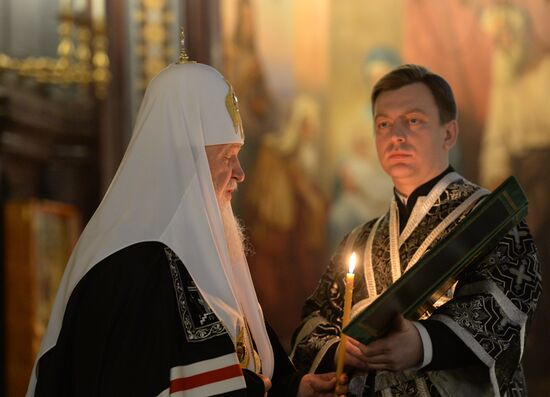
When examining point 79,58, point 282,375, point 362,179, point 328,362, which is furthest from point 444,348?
point 79,58

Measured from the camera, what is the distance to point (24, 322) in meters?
7.84

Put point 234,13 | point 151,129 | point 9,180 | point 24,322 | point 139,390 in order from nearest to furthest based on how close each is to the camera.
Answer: point 139,390, point 151,129, point 24,322, point 9,180, point 234,13

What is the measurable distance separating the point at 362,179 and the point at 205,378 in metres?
5.77

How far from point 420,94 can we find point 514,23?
4.93 m

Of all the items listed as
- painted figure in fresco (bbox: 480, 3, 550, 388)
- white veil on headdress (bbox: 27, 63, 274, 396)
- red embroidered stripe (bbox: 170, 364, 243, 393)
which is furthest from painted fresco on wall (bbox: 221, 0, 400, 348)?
red embroidered stripe (bbox: 170, 364, 243, 393)

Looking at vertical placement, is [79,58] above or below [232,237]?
above

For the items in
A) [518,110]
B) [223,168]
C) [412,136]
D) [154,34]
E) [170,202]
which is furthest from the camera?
[154,34]

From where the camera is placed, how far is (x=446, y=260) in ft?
12.5

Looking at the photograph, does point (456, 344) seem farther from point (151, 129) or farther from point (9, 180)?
point (9, 180)

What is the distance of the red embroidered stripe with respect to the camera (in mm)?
3605

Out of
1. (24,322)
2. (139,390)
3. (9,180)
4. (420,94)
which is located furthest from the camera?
(9,180)

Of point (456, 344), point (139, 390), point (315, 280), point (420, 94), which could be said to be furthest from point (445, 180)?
point (315, 280)

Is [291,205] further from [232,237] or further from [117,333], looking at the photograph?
[117,333]

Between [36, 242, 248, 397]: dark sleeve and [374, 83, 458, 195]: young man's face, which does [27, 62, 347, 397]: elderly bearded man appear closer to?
[36, 242, 248, 397]: dark sleeve
